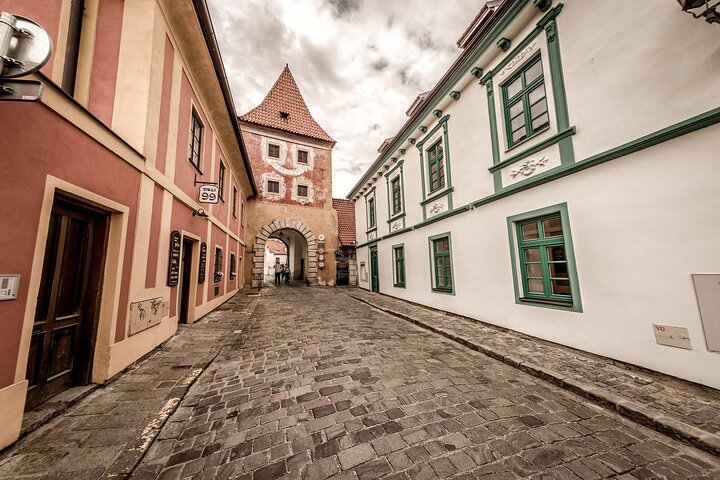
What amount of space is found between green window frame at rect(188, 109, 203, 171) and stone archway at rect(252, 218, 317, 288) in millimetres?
9841

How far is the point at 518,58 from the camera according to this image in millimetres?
5691

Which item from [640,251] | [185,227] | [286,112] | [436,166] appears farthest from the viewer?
[286,112]

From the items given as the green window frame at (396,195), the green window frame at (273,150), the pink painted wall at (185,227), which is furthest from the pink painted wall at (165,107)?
the green window frame at (273,150)

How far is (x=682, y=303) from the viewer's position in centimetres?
330

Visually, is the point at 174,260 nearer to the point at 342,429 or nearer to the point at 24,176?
the point at 24,176

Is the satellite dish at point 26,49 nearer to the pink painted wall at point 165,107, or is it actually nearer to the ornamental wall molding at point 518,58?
the pink painted wall at point 165,107

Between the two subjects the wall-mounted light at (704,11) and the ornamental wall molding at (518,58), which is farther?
the ornamental wall molding at (518,58)

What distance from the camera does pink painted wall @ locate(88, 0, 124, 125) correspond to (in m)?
4.06

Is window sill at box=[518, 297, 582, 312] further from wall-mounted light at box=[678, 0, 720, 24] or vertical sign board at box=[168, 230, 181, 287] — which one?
vertical sign board at box=[168, 230, 181, 287]

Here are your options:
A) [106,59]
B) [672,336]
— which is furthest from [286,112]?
[672,336]

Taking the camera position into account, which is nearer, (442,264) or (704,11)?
(704,11)

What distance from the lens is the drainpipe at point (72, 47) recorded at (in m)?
3.72

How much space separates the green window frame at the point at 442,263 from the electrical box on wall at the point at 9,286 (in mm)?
7638

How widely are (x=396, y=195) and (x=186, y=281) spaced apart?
8.15 meters
